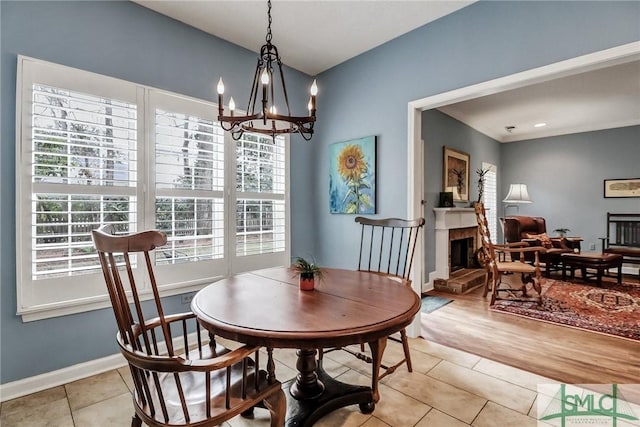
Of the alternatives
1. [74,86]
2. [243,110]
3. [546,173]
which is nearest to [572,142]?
[546,173]

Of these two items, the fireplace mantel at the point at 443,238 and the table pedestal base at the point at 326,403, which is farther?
the fireplace mantel at the point at 443,238

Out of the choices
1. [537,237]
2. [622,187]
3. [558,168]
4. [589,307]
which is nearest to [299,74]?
Result: [589,307]

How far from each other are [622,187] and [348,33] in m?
6.16

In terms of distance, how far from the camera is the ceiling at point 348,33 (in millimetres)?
2521

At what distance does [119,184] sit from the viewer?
2.38m

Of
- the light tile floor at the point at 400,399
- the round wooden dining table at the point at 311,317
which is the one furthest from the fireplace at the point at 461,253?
the round wooden dining table at the point at 311,317

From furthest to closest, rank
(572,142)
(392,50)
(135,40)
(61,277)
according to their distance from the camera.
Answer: (572,142) → (392,50) → (135,40) → (61,277)

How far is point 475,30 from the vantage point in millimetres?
2488

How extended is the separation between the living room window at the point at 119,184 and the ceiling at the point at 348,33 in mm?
749

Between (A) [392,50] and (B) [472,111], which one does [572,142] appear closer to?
(B) [472,111]

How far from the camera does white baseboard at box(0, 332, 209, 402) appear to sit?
198cm

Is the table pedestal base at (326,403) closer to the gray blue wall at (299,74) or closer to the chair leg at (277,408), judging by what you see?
the chair leg at (277,408)

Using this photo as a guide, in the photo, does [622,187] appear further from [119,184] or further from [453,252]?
[119,184]

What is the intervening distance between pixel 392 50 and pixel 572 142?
18.2 ft
